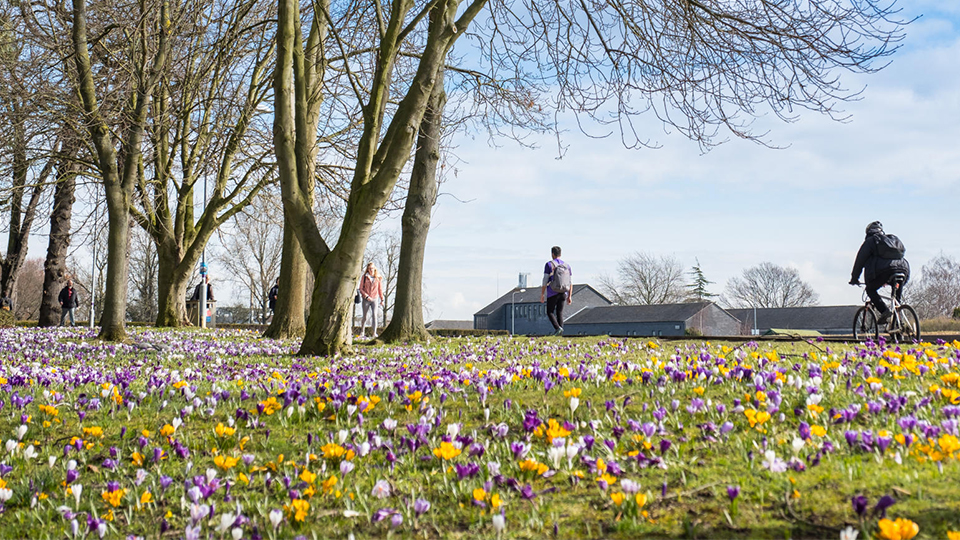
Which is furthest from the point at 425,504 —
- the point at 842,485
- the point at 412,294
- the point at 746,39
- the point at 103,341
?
the point at 103,341

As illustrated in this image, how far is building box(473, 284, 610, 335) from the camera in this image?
8438 cm

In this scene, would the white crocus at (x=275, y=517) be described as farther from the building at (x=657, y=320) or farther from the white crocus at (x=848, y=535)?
the building at (x=657, y=320)

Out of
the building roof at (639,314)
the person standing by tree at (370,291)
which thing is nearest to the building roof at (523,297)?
the building roof at (639,314)

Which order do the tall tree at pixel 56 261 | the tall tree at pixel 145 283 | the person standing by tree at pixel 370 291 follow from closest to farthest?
the person standing by tree at pixel 370 291, the tall tree at pixel 56 261, the tall tree at pixel 145 283

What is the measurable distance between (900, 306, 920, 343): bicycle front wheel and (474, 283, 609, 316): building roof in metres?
72.0

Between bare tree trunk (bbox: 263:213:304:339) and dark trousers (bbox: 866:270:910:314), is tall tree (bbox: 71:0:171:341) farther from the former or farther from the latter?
dark trousers (bbox: 866:270:910:314)

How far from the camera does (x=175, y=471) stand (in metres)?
4.08

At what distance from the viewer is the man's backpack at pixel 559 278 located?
49.3ft

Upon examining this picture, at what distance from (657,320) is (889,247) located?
203ft

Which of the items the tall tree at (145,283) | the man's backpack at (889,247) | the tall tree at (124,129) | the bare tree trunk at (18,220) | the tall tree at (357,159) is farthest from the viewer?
the tall tree at (145,283)

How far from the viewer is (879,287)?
39.8 ft

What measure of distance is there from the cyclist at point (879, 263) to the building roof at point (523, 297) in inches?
2838

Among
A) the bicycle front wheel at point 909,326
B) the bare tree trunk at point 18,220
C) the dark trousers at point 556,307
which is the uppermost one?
the bare tree trunk at point 18,220

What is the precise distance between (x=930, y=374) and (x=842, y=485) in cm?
320
